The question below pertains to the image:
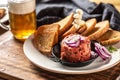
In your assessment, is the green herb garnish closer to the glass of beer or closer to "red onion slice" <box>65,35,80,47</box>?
"red onion slice" <box>65,35,80,47</box>

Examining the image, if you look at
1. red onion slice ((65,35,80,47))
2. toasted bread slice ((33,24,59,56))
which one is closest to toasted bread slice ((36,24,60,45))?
toasted bread slice ((33,24,59,56))

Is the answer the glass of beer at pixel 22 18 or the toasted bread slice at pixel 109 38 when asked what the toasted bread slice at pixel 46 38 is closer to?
the glass of beer at pixel 22 18

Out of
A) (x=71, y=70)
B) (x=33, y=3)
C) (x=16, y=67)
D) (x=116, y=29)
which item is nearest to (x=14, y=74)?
(x=16, y=67)

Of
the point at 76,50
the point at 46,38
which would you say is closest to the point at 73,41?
the point at 76,50

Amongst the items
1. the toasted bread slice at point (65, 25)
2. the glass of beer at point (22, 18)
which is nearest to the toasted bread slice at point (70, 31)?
the toasted bread slice at point (65, 25)

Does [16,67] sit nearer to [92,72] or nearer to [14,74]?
[14,74]

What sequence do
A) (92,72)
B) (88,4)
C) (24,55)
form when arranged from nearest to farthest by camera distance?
(92,72)
(24,55)
(88,4)
